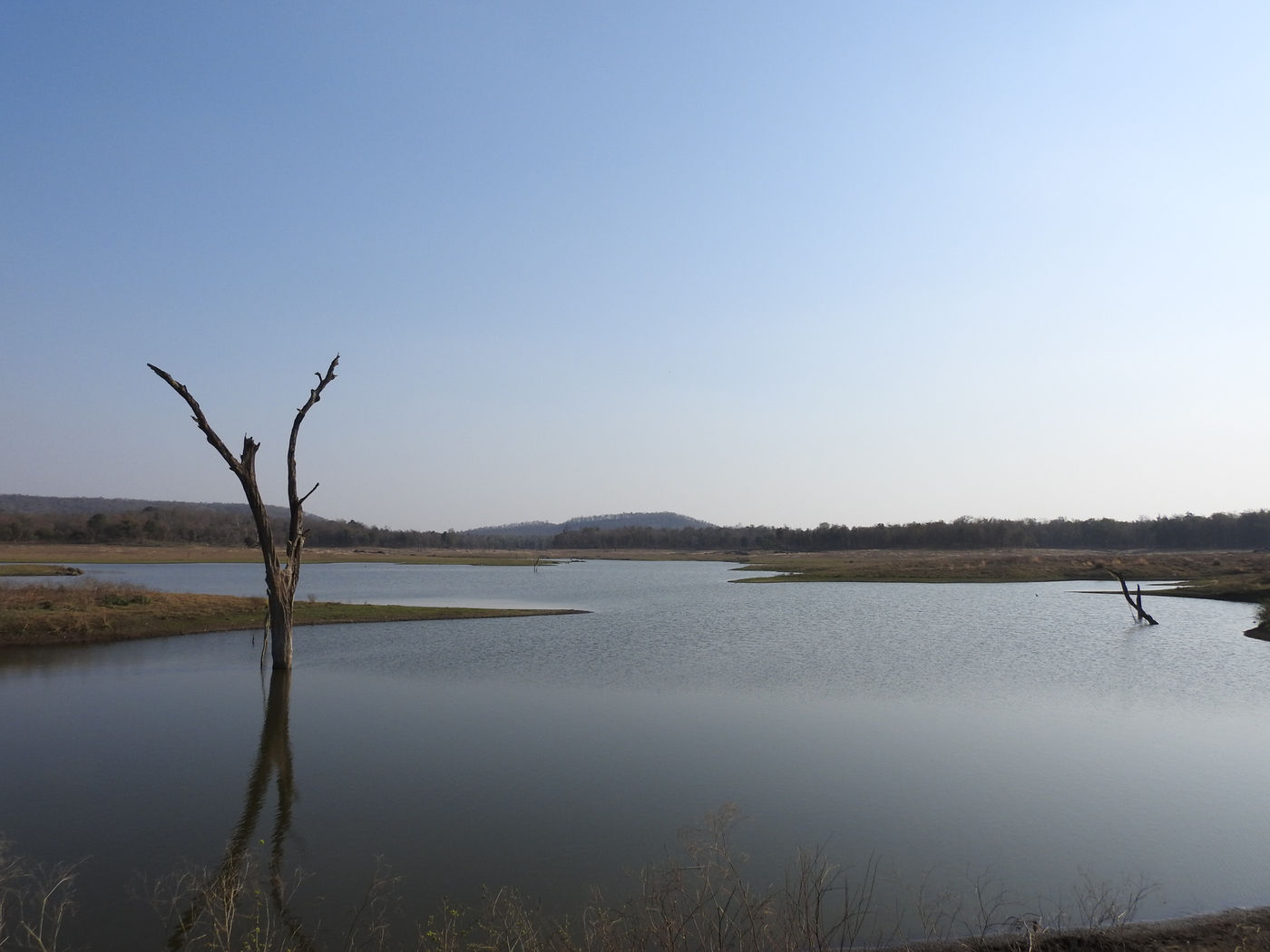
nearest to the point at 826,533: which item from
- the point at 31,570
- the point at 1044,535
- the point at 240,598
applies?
the point at 1044,535

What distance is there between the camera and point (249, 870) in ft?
25.8

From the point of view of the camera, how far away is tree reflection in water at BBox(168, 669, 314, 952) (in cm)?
653

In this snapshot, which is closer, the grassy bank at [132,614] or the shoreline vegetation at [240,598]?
the grassy bank at [132,614]

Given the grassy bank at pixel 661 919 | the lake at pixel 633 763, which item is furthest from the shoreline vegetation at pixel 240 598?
the grassy bank at pixel 661 919

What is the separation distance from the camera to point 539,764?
11.7 m

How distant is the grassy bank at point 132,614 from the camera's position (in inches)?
907

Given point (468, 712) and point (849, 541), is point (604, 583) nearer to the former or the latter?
point (468, 712)

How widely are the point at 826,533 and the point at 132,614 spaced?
13895 cm

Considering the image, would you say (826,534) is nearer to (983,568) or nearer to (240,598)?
(983,568)

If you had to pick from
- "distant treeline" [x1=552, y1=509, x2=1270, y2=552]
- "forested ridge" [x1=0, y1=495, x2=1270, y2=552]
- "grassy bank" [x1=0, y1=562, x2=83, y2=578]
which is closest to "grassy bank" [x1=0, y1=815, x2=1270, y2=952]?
"grassy bank" [x1=0, y1=562, x2=83, y2=578]

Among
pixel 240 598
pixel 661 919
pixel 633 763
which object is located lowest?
pixel 633 763

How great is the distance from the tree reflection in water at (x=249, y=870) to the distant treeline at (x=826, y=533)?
96.5 m

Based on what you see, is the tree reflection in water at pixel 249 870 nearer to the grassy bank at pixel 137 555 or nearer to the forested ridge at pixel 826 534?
the grassy bank at pixel 137 555

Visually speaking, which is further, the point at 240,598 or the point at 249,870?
the point at 240,598
